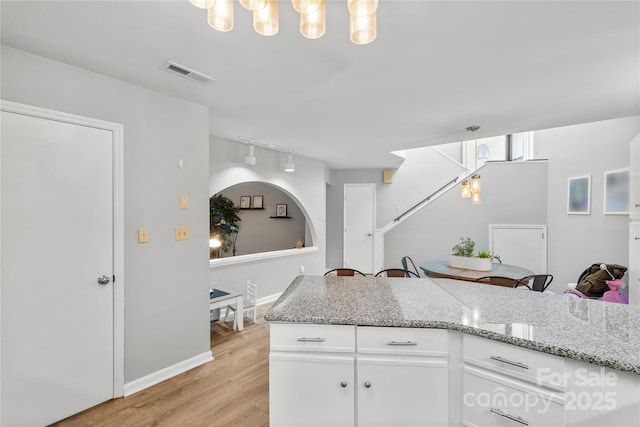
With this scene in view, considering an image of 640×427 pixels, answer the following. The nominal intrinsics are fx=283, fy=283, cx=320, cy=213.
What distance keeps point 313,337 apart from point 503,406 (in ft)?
3.00

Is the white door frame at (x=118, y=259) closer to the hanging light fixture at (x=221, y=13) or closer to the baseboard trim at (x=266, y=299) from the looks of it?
the hanging light fixture at (x=221, y=13)

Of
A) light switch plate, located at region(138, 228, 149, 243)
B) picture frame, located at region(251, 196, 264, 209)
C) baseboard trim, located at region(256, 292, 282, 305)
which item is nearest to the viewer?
light switch plate, located at region(138, 228, 149, 243)

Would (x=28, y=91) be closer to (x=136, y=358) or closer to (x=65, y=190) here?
(x=65, y=190)

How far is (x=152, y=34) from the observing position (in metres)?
1.62

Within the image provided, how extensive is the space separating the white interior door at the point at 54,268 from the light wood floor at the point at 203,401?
7.9 inches

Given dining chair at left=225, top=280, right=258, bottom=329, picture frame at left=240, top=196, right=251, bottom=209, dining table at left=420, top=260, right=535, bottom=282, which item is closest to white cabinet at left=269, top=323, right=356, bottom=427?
dining table at left=420, top=260, right=535, bottom=282

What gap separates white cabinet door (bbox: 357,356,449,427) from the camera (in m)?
1.41

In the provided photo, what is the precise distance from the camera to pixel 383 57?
1.84 metres

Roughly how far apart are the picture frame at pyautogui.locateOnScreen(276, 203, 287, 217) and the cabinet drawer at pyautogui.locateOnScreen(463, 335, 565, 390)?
5.60m

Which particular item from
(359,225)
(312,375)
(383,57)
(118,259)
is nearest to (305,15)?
(383,57)

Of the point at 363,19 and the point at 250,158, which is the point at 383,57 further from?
the point at 250,158

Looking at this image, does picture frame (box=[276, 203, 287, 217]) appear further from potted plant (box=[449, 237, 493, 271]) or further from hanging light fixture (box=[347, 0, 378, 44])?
hanging light fixture (box=[347, 0, 378, 44])

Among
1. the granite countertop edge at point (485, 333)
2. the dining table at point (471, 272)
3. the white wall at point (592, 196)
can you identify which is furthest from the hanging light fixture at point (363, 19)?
the white wall at point (592, 196)

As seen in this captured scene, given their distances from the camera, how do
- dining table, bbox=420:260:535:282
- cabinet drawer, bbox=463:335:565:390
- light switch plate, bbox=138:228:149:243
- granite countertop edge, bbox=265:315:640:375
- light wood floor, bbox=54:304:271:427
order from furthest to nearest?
dining table, bbox=420:260:535:282 < light switch plate, bbox=138:228:149:243 < light wood floor, bbox=54:304:271:427 < cabinet drawer, bbox=463:335:565:390 < granite countertop edge, bbox=265:315:640:375
